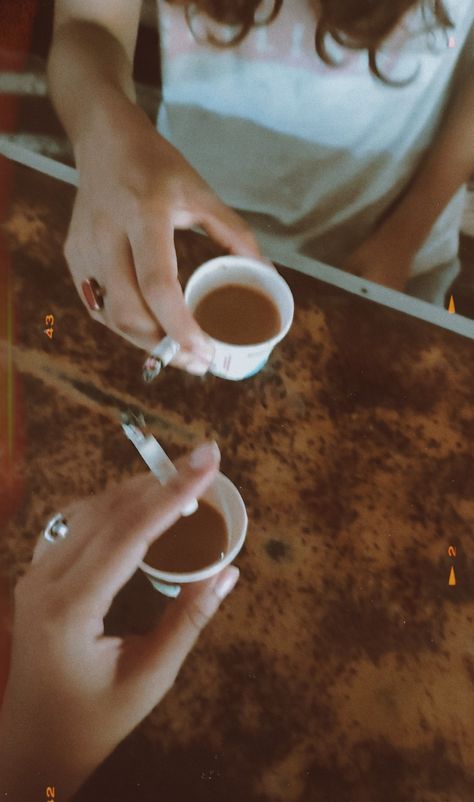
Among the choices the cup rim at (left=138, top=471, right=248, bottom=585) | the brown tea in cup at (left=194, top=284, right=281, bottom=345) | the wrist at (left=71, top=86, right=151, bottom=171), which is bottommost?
the cup rim at (left=138, top=471, right=248, bottom=585)

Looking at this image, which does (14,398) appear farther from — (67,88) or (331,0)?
(331,0)

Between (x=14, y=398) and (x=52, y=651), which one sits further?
(x=14, y=398)

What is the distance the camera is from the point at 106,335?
2.35ft

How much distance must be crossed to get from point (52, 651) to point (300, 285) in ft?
1.64

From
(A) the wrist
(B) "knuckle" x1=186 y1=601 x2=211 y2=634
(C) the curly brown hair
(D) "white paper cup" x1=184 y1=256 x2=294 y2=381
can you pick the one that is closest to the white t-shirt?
(C) the curly brown hair

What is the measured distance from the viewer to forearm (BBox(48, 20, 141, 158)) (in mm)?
750

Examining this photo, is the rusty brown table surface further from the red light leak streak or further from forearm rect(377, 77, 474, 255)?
forearm rect(377, 77, 474, 255)

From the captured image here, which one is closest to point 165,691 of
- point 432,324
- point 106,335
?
point 106,335

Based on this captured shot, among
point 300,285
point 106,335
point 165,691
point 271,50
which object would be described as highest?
point 271,50

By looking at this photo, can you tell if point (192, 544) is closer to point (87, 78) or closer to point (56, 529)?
point (56, 529)

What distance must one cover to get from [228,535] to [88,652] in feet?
0.56

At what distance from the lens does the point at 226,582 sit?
23.0 inches

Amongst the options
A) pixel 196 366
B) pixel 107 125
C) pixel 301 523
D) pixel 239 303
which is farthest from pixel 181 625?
pixel 107 125

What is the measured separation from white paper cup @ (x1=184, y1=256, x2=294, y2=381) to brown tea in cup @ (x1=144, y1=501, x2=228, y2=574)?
16 centimetres
